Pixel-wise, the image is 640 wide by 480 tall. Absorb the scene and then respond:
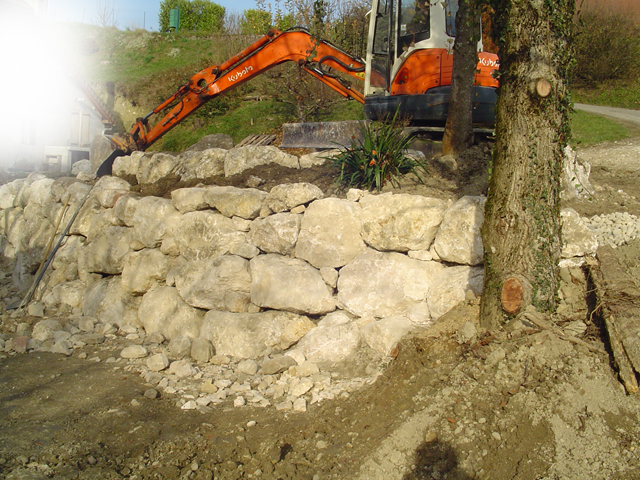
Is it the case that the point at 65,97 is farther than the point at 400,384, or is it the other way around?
the point at 65,97

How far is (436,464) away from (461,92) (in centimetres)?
391

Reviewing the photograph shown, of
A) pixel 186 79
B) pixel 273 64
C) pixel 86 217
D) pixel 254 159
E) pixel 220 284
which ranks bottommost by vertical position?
pixel 220 284

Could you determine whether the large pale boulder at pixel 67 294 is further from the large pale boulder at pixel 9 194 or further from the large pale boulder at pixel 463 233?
the large pale boulder at pixel 463 233

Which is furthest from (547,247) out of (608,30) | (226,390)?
(608,30)

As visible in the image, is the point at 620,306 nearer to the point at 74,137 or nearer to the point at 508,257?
the point at 508,257

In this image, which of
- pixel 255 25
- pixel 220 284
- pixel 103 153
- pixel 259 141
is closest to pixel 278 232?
pixel 220 284

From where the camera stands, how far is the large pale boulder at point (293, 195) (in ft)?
15.8

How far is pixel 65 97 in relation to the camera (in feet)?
48.4

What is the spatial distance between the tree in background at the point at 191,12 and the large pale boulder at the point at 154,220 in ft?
67.9

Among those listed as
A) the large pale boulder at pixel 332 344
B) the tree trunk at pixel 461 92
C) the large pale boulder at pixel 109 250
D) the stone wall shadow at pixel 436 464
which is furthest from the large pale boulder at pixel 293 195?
the stone wall shadow at pixel 436 464

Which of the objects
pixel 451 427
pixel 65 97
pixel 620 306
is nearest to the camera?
pixel 451 427

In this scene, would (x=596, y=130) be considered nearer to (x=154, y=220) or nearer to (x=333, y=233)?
(x=333, y=233)

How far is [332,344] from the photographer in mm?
4297

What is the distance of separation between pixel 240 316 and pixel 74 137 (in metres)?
12.8
